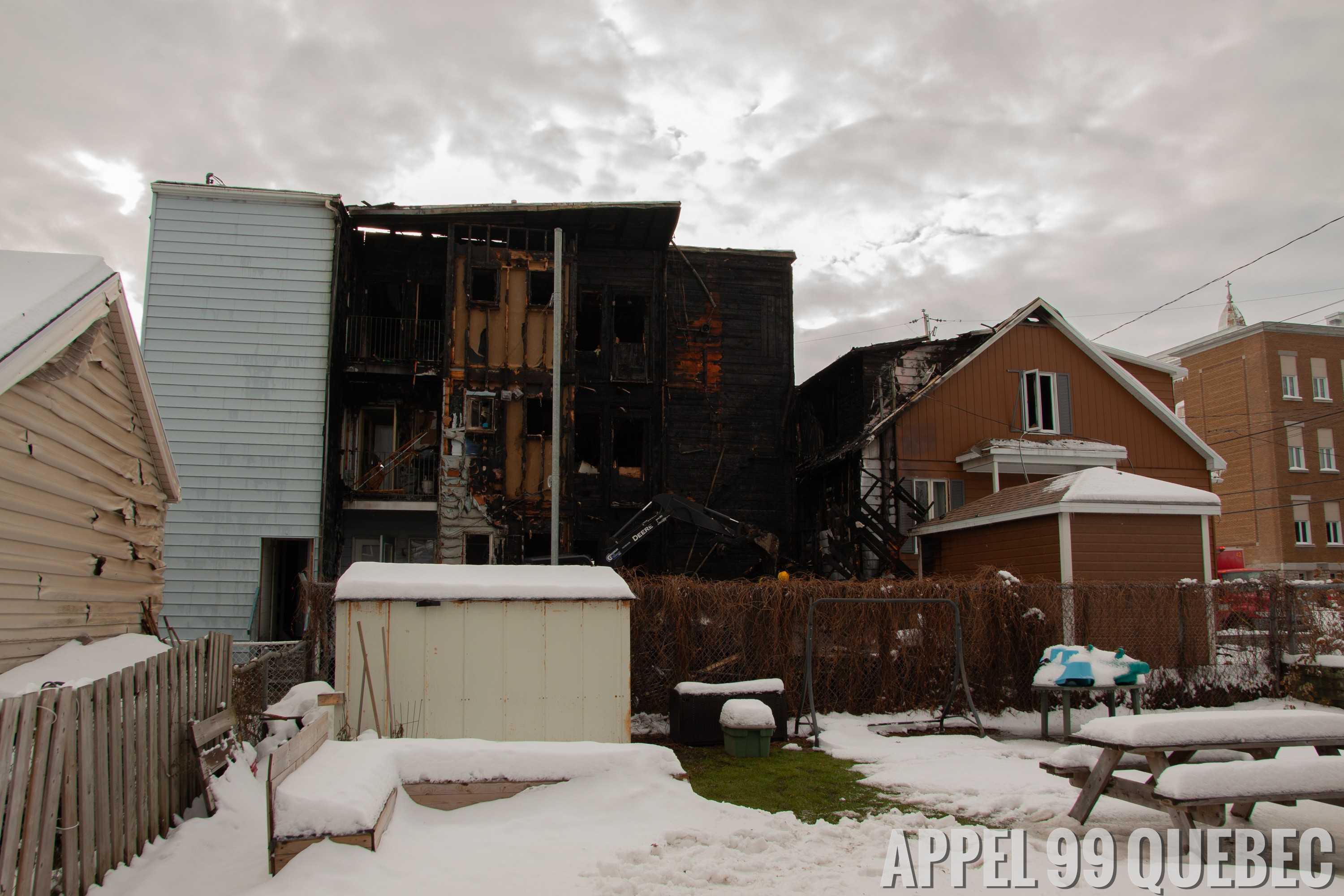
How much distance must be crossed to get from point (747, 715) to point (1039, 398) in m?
15.2

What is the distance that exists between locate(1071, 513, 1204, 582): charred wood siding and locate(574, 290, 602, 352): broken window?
1173cm

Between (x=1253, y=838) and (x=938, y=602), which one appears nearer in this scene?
(x=1253, y=838)

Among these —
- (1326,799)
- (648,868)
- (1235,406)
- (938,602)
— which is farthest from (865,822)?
(1235,406)

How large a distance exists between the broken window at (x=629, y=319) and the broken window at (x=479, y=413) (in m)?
4.32

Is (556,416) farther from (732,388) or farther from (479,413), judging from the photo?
(732,388)

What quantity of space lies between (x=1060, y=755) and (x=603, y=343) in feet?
54.1

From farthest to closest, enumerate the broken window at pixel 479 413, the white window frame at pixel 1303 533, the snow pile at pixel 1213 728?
the white window frame at pixel 1303 533
the broken window at pixel 479 413
the snow pile at pixel 1213 728

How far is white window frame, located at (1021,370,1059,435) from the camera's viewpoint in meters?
22.0

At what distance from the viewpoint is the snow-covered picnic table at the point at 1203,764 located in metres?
5.77

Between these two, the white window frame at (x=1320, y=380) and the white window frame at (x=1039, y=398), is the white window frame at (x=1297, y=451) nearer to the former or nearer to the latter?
the white window frame at (x=1320, y=380)

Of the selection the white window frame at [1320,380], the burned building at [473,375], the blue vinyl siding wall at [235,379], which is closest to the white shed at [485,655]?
the burned building at [473,375]

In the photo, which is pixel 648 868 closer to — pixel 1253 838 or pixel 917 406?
pixel 1253 838

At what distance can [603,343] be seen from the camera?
22.0 metres

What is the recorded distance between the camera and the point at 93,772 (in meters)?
5.28
